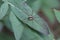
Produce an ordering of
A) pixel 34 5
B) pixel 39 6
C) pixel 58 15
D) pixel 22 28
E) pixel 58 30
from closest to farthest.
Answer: pixel 22 28 < pixel 58 15 < pixel 34 5 < pixel 39 6 < pixel 58 30

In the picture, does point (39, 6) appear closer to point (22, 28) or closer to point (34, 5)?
point (34, 5)

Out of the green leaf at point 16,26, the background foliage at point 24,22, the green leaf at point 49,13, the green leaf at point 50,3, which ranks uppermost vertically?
the green leaf at point 50,3

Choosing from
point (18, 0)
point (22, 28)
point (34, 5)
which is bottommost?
point (22, 28)

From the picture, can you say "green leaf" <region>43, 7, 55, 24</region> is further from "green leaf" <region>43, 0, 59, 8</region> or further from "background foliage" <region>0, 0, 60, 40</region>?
"background foliage" <region>0, 0, 60, 40</region>

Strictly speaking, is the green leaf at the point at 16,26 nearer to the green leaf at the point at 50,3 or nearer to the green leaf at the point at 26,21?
the green leaf at the point at 26,21

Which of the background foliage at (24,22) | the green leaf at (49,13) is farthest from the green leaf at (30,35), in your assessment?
the green leaf at (49,13)

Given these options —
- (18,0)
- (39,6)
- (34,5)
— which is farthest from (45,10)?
(18,0)

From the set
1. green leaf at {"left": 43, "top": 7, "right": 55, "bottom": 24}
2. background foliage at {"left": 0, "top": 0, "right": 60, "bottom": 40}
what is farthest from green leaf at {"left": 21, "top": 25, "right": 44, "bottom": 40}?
green leaf at {"left": 43, "top": 7, "right": 55, "bottom": 24}

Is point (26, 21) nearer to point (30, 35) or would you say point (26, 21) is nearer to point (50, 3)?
point (30, 35)

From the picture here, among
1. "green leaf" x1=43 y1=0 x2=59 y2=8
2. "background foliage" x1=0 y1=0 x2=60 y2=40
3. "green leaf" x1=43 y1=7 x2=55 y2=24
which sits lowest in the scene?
"background foliage" x1=0 y1=0 x2=60 y2=40
